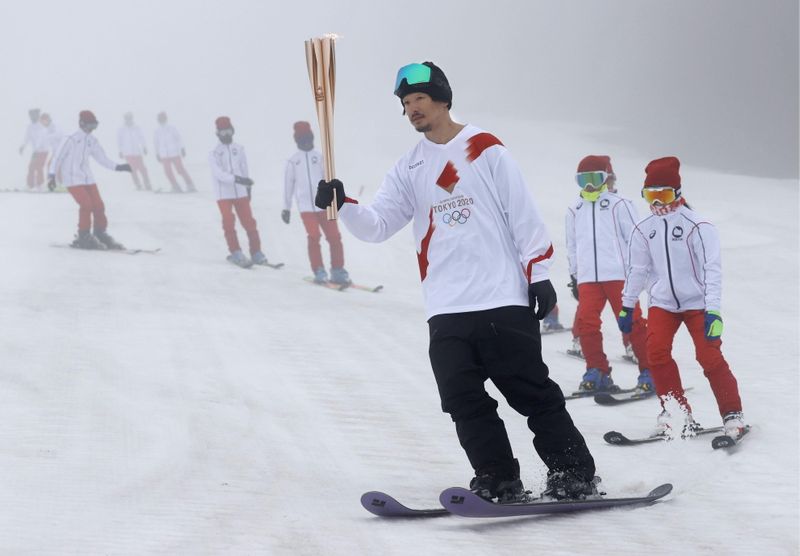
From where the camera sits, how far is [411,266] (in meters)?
15.7

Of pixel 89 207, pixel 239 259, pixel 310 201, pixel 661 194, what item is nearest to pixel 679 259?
pixel 661 194

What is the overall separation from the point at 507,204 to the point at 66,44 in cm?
6787

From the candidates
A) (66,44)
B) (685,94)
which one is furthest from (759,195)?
(66,44)

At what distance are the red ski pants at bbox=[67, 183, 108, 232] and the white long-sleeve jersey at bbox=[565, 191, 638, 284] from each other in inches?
303

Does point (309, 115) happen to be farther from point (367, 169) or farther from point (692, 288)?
point (692, 288)

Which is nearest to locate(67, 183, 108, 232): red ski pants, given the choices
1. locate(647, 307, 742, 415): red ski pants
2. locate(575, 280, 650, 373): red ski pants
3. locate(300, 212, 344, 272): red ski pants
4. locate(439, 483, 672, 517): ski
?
locate(300, 212, 344, 272): red ski pants

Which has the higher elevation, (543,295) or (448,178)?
(448,178)

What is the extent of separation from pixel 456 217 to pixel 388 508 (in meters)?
1.26

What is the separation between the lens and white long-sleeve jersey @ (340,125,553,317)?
4656 millimetres

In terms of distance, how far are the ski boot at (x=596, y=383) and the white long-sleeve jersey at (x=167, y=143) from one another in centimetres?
1752

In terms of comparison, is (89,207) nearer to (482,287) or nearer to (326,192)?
(326,192)

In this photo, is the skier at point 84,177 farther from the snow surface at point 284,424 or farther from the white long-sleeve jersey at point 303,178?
the white long-sleeve jersey at point 303,178

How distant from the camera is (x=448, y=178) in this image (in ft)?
15.6

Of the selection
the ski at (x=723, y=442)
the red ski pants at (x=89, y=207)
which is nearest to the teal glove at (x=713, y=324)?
the ski at (x=723, y=442)
